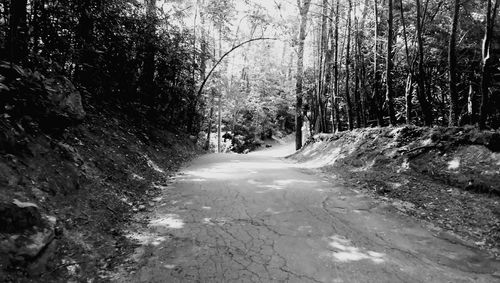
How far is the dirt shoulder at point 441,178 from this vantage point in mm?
4289

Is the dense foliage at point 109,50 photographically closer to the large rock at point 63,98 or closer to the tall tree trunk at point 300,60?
the large rock at point 63,98

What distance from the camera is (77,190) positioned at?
13.1ft

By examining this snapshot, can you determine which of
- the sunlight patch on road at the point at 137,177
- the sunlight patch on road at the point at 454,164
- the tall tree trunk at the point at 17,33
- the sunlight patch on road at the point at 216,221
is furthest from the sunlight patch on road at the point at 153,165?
the sunlight patch on road at the point at 454,164

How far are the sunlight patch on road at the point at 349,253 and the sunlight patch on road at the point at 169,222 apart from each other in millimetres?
2137

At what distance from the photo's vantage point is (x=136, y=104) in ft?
33.3

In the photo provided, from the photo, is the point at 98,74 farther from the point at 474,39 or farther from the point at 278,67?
the point at 278,67

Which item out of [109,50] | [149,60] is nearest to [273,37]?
[149,60]

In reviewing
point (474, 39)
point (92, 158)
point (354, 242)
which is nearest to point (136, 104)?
point (92, 158)

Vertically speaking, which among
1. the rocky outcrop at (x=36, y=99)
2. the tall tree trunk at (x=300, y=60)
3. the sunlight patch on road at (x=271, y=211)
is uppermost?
the tall tree trunk at (x=300, y=60)

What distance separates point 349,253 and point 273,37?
1599 centimetres

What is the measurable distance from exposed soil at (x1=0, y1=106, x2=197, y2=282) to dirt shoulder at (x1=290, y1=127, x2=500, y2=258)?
4461 millimetres

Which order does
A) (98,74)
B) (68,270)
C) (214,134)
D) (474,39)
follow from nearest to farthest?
(68,270) → (98,74) → (474,39) → (214,134)

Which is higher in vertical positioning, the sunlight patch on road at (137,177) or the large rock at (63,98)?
the large rock at (63,98)

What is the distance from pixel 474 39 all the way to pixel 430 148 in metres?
6.05
